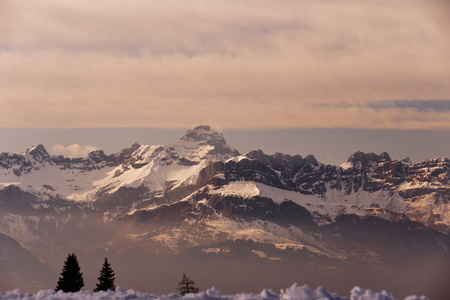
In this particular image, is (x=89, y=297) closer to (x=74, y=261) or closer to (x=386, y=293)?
(x=386, y=293)

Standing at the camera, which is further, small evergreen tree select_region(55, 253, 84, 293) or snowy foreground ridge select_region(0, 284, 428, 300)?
small evergreen tree select_region(55, 253, 84, 293)

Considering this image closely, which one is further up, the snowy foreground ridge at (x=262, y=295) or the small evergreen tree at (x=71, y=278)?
the snowy foreground ridge at (x=262, y=295)

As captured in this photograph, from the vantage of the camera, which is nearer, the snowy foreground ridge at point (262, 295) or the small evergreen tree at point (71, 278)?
the snowy foreground ridge at point (262, 295)

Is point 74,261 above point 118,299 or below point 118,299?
below

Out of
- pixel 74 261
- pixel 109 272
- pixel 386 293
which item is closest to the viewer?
pixel 386 293

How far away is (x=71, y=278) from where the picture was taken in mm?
99438

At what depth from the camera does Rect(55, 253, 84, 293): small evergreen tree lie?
→ 91.3 meters

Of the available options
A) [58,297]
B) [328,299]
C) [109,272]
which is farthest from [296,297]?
[109,272]

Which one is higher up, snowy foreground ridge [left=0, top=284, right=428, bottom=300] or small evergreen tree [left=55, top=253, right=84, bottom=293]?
snowy foreground ridge [left=0, top=284, right=428, bottom=300]

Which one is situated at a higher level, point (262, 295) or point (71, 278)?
point (262, 295)

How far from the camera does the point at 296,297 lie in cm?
2922

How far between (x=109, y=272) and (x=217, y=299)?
344 ft

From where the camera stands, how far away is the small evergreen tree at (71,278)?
91.3 meters

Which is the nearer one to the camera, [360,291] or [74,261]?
[360,291]
